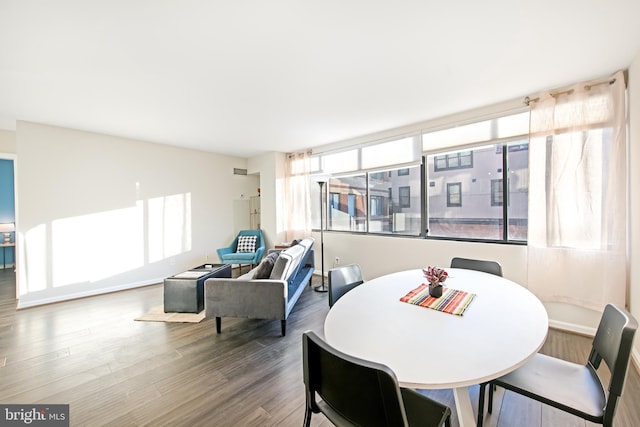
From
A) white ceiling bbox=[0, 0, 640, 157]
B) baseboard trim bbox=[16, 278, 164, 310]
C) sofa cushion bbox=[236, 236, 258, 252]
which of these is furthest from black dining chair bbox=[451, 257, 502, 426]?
baseboard trim bbox=[16, 278, 164, 310]

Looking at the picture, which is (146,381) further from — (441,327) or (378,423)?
(441,327)

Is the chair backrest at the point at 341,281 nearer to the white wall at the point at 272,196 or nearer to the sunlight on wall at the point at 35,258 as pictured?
the white wall at the point at 272,196

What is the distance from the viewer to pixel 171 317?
3.23m

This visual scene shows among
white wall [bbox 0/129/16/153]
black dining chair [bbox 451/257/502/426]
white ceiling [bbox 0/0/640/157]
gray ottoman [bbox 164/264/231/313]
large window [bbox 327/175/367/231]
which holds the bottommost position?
gray ottoman [bbox 164/264/231/313]

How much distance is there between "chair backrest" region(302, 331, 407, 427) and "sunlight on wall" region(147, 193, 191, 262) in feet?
15.9

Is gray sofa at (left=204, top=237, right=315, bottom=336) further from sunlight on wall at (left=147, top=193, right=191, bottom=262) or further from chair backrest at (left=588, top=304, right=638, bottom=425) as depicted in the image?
sunlight on wall at (left=147, top=193, right=191, bottom=262)

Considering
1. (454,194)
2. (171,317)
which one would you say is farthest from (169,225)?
(454,194)

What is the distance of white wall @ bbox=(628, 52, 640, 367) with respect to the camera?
2.13 m

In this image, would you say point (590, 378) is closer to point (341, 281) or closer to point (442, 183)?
point (341, 281)

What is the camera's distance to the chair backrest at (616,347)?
3.36ft

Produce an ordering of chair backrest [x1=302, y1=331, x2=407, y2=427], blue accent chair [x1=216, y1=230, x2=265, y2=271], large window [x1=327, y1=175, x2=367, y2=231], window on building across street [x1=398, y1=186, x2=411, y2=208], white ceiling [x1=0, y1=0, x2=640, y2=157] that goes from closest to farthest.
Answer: chair backrest [x1=302, y1=331, x2=407, y2=427]
white ceiling [x1=0, y1=0, x2=640, y2=157]
window on building across street [x1=398, y1=186, x2=411, y2=208]
large window [x1=327, y1=175, x2=367, y2=231]
blue accent chair [x1=216, y1=230, x2=265, y2=271]

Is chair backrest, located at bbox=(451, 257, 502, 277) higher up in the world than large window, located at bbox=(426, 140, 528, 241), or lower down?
lower down

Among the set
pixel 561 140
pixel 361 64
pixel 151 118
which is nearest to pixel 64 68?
pixel 151 118

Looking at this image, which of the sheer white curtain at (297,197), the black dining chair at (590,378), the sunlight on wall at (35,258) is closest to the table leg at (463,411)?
the black dining chair at (590,378)
